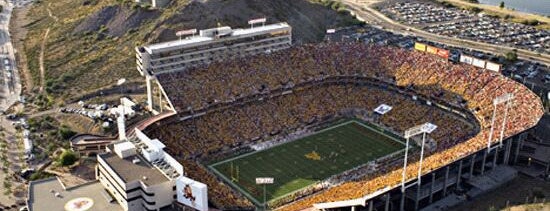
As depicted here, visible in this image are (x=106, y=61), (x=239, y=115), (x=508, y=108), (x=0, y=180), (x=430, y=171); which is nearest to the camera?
(x=430, y=171)

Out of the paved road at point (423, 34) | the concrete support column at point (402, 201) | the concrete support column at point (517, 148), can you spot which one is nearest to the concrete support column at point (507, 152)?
the concrete support column at point (517, 148)

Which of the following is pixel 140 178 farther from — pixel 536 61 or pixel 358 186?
pixel 536 61

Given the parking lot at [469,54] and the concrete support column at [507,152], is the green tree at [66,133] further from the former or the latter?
the concrete support column at [507,152]

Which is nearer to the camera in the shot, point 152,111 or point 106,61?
point 152,111

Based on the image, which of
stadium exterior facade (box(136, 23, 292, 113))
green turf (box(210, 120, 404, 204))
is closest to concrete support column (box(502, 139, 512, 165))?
green turf (box(210, 120, 404, 204))

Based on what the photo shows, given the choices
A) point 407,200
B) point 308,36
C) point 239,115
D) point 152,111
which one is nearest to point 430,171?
point 407,200

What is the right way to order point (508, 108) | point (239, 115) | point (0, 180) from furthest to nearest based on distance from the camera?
1. point (239, 115)
2. point (508, 108)
3. point (0, 180)

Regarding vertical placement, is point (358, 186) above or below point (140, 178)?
below
